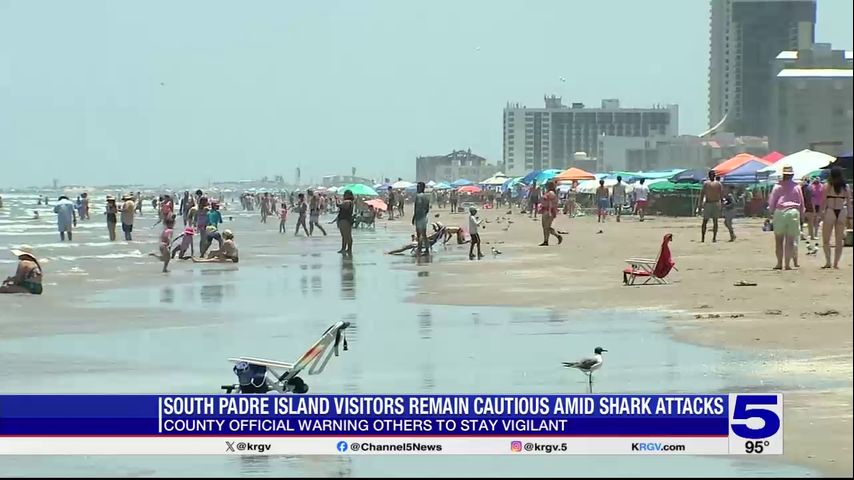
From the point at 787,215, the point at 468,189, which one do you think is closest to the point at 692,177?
the point at 787,215

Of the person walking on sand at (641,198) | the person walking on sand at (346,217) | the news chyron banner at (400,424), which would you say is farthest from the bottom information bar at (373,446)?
the person walking on sand at (641,198)

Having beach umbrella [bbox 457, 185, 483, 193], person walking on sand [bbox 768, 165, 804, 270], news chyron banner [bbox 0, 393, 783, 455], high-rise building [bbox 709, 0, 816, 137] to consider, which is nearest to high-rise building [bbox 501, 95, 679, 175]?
high-rise building [bbox 709, 0, 816, 137]

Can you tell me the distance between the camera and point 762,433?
16.1 feet

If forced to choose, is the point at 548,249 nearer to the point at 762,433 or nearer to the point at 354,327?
the point at 354,327

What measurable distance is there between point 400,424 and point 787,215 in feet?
37.7

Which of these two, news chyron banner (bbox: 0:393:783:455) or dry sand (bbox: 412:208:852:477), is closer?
news chyron banner (bbox: 0:393:783:455)

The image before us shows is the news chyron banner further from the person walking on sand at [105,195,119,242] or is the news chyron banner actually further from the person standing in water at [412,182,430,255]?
the person walking on sand at [105,195,119,242]

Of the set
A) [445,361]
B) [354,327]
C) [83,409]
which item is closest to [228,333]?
[354,327]

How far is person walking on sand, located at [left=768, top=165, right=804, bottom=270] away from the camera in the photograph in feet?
50.4

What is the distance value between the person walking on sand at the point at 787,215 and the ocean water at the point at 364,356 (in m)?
3.92

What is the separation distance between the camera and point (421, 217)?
2336 centimetres

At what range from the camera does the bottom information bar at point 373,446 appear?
193 inches

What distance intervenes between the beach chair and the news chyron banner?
10455 millimetres

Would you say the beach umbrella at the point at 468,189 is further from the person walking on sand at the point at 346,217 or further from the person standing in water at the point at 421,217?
the person standing in water at the point at 421,217
